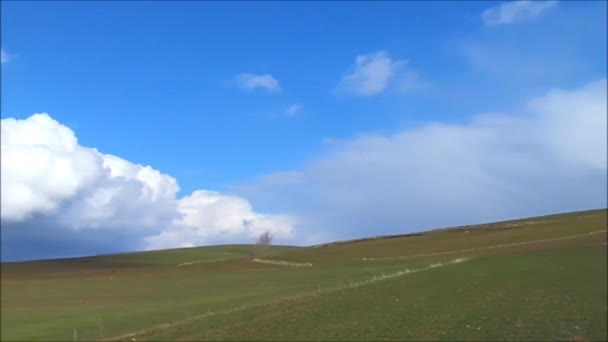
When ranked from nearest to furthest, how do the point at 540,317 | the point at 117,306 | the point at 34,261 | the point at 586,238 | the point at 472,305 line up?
the point at 540,317
the point at 472,305
the point at 117,306
the point at 586,238
the point at 34,261

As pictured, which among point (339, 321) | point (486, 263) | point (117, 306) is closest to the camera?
point (339, 321)

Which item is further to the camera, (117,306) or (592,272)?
(117,306)

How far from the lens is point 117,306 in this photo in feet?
167

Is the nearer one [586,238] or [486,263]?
[486,263]

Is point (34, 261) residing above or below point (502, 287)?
above

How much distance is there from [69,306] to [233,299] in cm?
1364

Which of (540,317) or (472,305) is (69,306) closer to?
(472,305)

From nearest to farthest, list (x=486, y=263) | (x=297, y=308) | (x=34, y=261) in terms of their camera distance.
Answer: (x=297, y=308) → (x=486, y=263) → (x=34, y=261)

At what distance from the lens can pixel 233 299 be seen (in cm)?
4844

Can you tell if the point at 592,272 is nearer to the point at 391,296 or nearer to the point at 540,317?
the point at 391,296

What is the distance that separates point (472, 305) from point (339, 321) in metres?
7.08

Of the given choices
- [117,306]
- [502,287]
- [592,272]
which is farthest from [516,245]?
[117,306]

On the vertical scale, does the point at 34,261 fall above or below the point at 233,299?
above

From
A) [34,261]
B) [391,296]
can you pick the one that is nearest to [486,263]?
[391,296]
